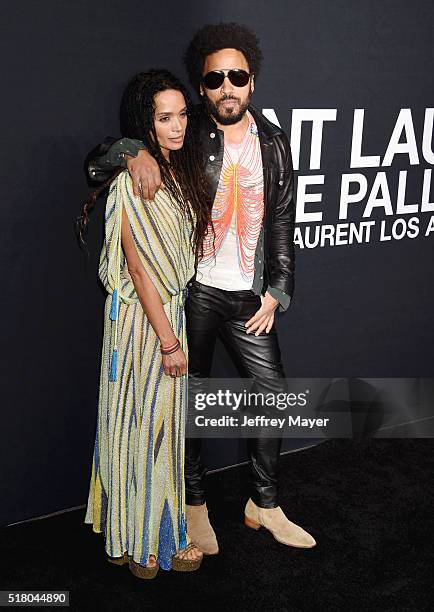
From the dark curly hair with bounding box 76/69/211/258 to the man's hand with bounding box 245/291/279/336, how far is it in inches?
13.5

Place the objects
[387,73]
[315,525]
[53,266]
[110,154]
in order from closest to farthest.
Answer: [110,154], [53,266], [315,525], [387,73]

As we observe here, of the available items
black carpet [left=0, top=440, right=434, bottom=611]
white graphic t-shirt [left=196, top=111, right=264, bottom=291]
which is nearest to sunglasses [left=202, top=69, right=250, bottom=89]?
white graphic t-shirt [left=196, top=111, right=264, bottom=291]

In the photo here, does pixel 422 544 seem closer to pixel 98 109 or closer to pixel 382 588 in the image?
pixel 382 588

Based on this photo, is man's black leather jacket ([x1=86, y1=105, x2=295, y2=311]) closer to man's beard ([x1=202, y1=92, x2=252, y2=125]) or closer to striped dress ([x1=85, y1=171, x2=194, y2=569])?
man's beard ([x1=202, y1=92, x2=252, y2=125])

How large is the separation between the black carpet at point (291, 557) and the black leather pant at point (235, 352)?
21 centimetres

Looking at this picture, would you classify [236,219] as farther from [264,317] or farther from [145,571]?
[145,571]

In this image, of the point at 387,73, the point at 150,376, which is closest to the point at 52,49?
Answer: the point at 150,376

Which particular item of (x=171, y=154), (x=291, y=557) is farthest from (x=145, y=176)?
(x=291, y=557)

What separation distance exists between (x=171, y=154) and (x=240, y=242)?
1.49ft

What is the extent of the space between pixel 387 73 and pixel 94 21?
1447mm

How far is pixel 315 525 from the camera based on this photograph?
11.7 ft

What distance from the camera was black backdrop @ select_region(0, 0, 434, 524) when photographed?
315 centimetres

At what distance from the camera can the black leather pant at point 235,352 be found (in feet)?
10.9

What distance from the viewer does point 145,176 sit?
9.27 ft
